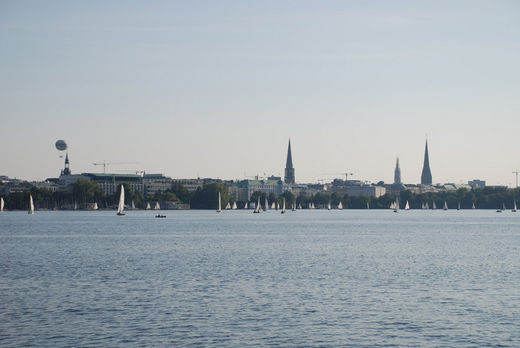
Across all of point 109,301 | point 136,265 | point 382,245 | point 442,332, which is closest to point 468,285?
point 442,332

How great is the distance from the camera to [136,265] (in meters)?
59.1

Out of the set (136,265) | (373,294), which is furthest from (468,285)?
(136,265)

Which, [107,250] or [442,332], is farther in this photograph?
[107,250]

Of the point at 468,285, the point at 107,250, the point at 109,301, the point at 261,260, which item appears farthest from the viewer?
the point at 107,250

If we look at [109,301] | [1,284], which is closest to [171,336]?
[109,301]

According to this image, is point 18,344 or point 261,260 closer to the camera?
point 18,344

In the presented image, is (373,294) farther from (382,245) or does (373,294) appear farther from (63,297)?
(382,245)

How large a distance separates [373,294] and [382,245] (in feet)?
139

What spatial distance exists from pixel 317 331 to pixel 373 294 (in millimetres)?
10425

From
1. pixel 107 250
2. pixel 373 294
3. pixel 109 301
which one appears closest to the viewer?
pixel 109 301

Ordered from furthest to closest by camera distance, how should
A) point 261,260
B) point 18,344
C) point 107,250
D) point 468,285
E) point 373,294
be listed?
1. point 107,250
2. point 261,260
3. point 468,285
4. point 373,294
5. point 18,344

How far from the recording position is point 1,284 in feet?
154

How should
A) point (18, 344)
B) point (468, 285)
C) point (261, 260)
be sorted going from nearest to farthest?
point (18, 344) → point (468, 285) → point (261, 260)

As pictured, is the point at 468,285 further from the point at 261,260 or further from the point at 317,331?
the point at 261,260
